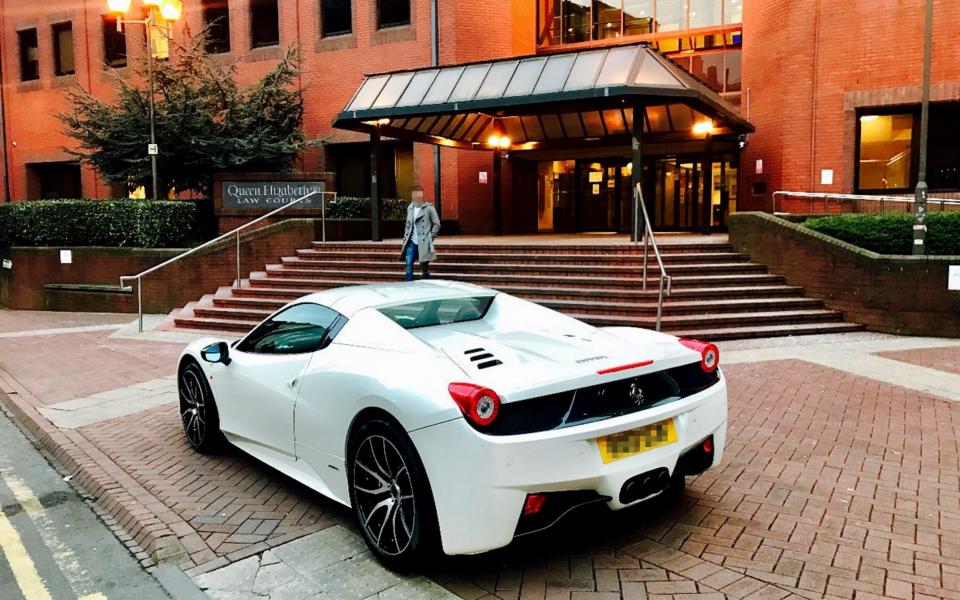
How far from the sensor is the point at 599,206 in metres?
22.2

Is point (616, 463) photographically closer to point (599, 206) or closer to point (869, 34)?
point (869, 34)

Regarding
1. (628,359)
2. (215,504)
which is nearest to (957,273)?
(628,359)

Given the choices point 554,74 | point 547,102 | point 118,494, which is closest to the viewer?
point 118,494

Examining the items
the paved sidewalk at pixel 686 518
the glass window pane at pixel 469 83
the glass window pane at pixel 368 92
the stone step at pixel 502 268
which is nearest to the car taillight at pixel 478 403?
the paved sidewalk at pixel 686 518

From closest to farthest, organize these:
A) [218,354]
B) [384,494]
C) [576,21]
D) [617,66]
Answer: [384,494] → [218,354] → [617,66] → [576,21]

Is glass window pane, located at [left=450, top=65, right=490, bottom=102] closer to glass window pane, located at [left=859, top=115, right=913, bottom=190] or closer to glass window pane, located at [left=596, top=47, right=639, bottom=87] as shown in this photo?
glass window pane, located at [left=596, top=47, right=639, bottom=87]

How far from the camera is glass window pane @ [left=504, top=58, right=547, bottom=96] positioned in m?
13.7

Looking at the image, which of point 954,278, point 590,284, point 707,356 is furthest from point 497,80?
point 707,356

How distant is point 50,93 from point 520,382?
29.6m

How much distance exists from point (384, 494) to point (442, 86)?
12.3 meters

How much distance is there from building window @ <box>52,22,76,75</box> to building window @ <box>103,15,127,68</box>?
6.47ft

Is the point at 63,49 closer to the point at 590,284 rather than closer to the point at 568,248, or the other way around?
the point at 568,248

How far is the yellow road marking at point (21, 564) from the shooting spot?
12.3 ft

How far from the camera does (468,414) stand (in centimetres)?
332
